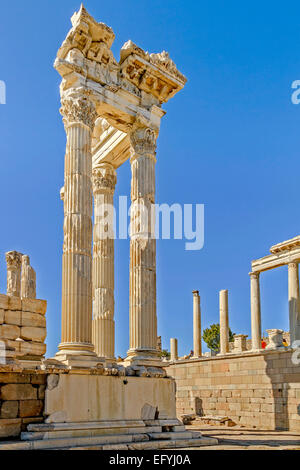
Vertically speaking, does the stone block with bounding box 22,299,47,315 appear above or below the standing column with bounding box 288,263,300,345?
below

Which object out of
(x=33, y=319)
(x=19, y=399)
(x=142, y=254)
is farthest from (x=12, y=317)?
(x=142, y=254)

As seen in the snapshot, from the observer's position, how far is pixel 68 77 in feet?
50.0

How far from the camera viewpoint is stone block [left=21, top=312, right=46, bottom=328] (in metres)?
12.2

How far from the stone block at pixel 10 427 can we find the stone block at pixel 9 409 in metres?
0.10

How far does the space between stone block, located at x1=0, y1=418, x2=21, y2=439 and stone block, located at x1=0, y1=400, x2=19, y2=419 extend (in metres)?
0.10

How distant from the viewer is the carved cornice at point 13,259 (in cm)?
2138

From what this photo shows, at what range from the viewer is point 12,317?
1198 centimetres

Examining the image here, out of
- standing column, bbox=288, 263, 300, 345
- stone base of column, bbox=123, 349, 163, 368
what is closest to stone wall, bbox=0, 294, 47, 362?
stone base of column, bbox=123, 349, 163, 368

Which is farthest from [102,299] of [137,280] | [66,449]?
[66,449]

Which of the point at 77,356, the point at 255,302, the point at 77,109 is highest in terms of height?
the point at 77,109

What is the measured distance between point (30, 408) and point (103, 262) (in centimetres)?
687

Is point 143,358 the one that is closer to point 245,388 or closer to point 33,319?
point 33,319

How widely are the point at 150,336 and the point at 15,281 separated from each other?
7.92 meters

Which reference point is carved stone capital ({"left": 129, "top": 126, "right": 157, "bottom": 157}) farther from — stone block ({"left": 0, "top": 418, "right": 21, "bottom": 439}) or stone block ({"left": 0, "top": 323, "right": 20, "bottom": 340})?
stone block ({"left": 0, "top": 418, "right": 21, "bottom": 439})
